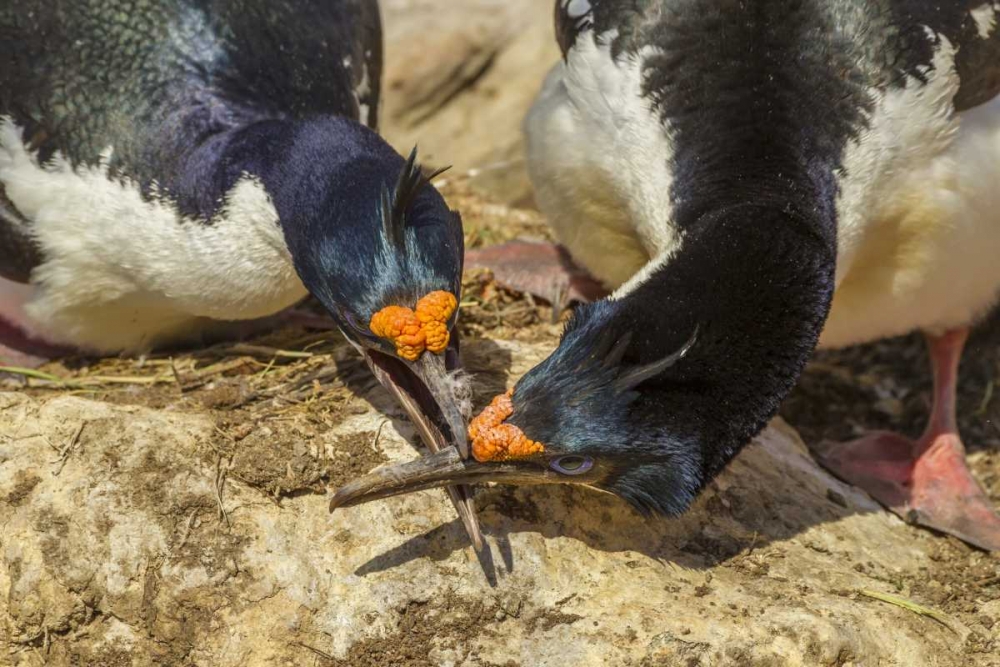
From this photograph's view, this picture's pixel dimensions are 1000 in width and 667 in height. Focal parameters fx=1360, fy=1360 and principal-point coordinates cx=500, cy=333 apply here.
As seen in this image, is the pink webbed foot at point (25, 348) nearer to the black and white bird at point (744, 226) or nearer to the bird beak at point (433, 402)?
the bird beak at point (433, 402)

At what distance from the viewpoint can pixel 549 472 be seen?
4.60m

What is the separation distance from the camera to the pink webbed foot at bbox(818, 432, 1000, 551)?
624 centimetres

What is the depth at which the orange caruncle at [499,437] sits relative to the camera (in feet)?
14.6

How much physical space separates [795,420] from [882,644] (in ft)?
8.69

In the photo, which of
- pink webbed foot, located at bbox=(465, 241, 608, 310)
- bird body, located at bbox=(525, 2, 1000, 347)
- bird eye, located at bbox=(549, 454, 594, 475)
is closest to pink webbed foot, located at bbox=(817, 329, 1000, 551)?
bird body, located at bbox=(525, 2, 1000, 347)

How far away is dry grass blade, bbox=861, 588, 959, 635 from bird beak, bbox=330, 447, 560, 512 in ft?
4.68

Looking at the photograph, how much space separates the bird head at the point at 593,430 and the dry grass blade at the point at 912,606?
1140 mm

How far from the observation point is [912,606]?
5.19 metres

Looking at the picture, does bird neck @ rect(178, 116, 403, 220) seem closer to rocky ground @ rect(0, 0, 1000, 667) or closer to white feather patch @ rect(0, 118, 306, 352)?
white feather patch @ rect(0, 118, 306, 352)

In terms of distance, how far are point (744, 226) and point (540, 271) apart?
232 centimetres

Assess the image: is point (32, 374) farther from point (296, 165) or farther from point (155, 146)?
point (296, 165)

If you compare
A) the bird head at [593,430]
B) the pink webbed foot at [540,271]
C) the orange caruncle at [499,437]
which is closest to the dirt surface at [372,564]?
the bird head at [593,430]

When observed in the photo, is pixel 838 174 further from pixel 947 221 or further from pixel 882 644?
pixel 882 644

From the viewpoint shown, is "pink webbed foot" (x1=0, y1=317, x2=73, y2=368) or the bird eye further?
"pink webbed foot" (x1=0, y1=317, x2=73, y2=368)
